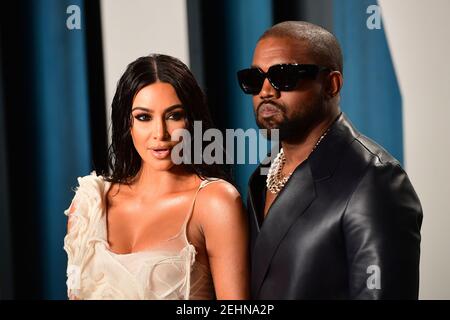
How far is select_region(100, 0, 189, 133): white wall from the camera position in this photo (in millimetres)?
2141

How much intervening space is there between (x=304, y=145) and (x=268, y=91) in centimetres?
15

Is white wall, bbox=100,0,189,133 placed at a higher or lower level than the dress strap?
higher

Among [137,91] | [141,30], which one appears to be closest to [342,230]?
[137,91]

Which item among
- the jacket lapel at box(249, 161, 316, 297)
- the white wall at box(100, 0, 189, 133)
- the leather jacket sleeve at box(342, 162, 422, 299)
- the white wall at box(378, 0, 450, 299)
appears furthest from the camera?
the white wall at box(100, 0, 189, 133)

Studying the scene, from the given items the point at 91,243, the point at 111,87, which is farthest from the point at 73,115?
the point at 91,243

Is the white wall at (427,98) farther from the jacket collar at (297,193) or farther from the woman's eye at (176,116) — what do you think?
the woman's eye at (176,116)

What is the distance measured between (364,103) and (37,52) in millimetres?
1066

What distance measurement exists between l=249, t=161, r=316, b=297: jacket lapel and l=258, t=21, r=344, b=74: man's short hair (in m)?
0.24

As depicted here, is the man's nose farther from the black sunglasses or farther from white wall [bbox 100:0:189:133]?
white wall [bbox 100:0:189:133]

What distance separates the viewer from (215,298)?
65.6 inches

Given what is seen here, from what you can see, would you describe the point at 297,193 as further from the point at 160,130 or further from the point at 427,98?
the point at 427,98

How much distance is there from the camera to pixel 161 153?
1.64 meters

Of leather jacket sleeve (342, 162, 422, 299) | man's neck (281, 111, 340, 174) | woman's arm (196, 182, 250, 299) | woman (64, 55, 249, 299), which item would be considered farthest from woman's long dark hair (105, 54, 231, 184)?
leather jacket sleeve (342, 162, 422, 299)

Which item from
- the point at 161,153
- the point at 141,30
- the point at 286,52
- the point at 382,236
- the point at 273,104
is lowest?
the point at 382,236
